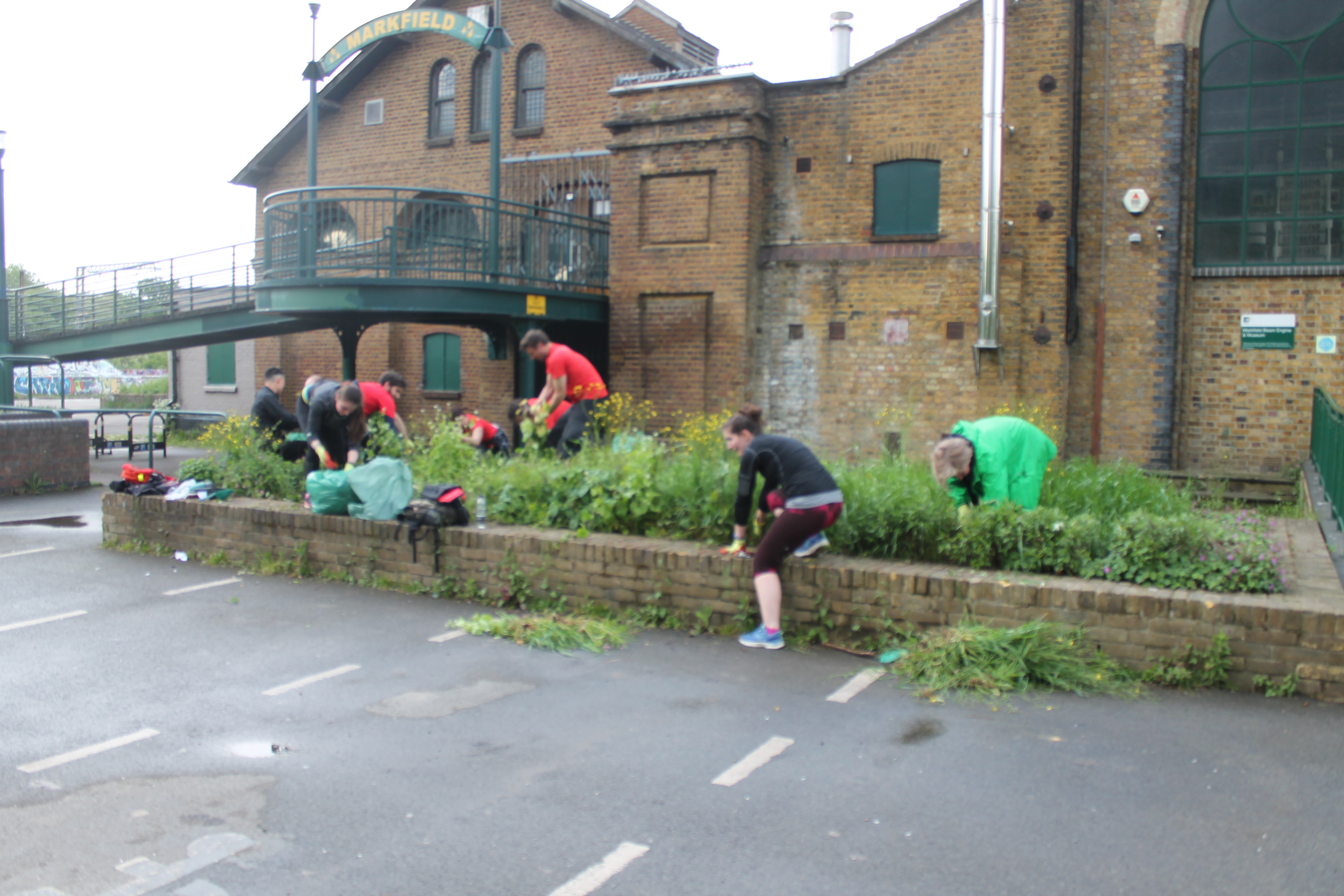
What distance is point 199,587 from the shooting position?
8516mm

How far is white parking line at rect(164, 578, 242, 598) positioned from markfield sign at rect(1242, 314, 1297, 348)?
1280cm

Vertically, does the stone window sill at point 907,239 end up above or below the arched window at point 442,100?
below

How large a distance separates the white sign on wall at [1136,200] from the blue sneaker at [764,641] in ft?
33.9

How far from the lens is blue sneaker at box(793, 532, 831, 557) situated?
679 centimetres

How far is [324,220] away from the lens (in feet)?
54.4

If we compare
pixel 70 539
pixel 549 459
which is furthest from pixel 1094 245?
pixel 70 539

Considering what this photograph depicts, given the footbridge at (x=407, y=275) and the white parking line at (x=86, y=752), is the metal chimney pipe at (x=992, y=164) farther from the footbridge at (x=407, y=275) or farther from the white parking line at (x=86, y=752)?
the white parking line at (x=86, y=752)

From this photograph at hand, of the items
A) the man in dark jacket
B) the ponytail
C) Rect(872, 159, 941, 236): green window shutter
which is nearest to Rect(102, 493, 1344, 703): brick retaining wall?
the ponytail

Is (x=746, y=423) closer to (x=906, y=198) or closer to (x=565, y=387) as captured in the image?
(x=565, y=387)

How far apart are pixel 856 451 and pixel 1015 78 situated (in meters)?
6.03

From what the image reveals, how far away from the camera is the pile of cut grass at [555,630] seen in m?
6.73

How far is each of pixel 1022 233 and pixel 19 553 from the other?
1272 cm

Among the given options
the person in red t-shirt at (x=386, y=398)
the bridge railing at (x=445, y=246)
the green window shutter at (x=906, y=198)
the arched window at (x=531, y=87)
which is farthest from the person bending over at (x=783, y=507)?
the arched window at (x=531, y=87)

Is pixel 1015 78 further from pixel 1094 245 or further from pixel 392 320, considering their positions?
pixel 392 320
